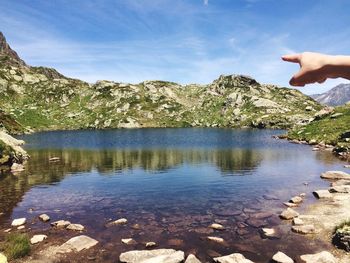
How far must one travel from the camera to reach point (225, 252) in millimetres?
27000

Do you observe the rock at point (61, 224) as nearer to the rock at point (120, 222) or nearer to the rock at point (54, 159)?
the rock at point (120, 222)

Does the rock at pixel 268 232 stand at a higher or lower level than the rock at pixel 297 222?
lower

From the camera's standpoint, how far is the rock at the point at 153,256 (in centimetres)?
2470

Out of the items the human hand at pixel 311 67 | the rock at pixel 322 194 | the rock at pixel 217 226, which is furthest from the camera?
the rock at pixel 322 194

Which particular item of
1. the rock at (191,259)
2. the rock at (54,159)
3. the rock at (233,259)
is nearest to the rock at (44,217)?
the rock at (191,259)

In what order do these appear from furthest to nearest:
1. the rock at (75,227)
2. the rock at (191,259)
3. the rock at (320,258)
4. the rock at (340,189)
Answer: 1. the rock at (340,189)
2. the rock at (75,227)
3. the rock at (191,259)
4. the rock at (320,258)

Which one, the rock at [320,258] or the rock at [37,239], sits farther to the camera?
the rock at [37,239]

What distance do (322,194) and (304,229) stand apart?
44.1 feet

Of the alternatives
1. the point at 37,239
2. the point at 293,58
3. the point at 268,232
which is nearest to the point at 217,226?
the point at 268,232

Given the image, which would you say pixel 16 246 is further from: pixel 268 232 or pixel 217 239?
pixel 268 232

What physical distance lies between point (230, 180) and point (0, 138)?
5281cm

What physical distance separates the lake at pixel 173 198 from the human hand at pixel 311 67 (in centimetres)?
2357

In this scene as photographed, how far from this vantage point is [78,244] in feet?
93.9

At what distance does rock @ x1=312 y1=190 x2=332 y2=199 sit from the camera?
136 feet
